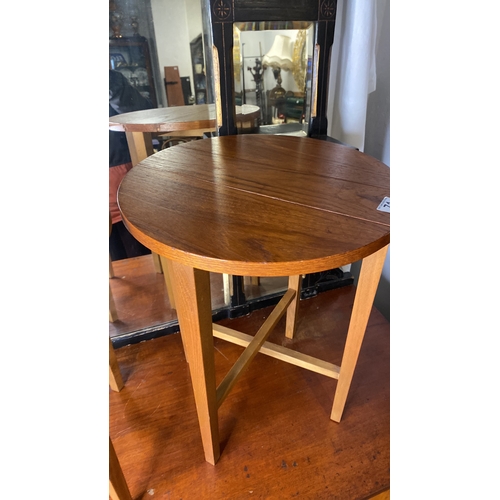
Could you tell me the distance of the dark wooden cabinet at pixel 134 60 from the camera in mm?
1043

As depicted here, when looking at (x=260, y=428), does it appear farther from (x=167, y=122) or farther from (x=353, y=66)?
(x=353, y=66)

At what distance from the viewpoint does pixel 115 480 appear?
2.45 ft

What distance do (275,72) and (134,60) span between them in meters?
0.45

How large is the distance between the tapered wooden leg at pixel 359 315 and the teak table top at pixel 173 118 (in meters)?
0.70

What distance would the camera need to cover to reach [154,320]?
1.34 metres

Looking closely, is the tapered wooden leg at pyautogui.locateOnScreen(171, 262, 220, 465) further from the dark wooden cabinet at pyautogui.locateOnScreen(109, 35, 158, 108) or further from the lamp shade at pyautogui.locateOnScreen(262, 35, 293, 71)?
the lamp shade at pyautogui.locateOnScreen(262, 35, 293, 71)

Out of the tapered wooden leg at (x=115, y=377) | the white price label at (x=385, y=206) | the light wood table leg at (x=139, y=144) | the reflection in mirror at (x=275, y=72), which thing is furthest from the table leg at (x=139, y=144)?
the white price label at (x=385, y=206)

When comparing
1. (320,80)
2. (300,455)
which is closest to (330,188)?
(320,80)

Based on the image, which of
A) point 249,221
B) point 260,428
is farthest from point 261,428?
point 249,221

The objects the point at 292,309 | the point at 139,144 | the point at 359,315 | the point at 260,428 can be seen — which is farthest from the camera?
the point at 292,309

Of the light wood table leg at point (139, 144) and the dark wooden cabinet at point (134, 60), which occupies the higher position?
the dark wooden cabinet at point (134, 60)

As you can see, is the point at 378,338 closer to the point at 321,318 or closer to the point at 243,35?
the point at 321,318

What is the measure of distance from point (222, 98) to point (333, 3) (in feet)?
1.42

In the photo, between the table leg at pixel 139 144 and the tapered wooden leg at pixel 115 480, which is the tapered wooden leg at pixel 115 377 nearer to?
the tapered wooden leg at pixel 115 480
